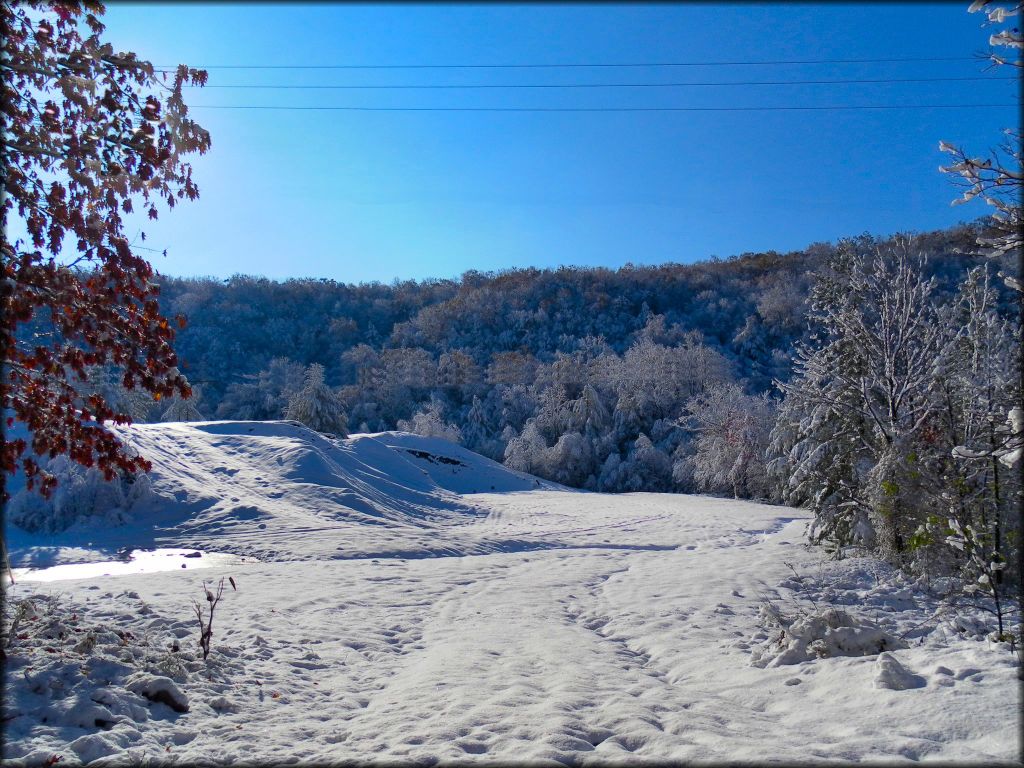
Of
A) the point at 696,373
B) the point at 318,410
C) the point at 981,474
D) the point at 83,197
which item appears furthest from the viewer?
the point at 696,373

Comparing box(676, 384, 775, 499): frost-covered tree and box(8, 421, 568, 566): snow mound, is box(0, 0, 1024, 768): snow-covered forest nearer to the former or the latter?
box(8, 421, 568, 566): snow mound

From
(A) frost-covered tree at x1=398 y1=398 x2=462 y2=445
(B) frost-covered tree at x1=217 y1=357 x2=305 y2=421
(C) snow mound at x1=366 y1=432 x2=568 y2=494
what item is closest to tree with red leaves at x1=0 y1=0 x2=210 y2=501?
(C) snow mound at x1=366 y1=432 x2=568 y2=494

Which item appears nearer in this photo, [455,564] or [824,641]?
[824,641]

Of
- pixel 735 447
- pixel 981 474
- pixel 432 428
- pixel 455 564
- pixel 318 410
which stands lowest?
pixel 455 564

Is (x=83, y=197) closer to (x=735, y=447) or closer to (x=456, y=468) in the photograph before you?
(x=456, y=468)

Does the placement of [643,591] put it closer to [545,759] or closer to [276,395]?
[545,759]

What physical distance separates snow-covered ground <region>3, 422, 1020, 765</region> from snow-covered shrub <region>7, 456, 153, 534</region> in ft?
1.32

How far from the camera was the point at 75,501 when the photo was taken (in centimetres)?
1398

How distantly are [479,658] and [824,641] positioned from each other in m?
3.13

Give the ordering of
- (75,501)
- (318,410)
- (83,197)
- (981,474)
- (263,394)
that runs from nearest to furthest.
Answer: (83,197)
(981,474)
(75,501)
(318,410)
(263,394)

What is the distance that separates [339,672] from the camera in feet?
20.0

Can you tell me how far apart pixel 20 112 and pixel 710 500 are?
23499mm

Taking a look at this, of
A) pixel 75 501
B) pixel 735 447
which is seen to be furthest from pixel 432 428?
pixel 75 501

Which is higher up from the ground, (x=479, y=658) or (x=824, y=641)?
(x=824, y=641)
